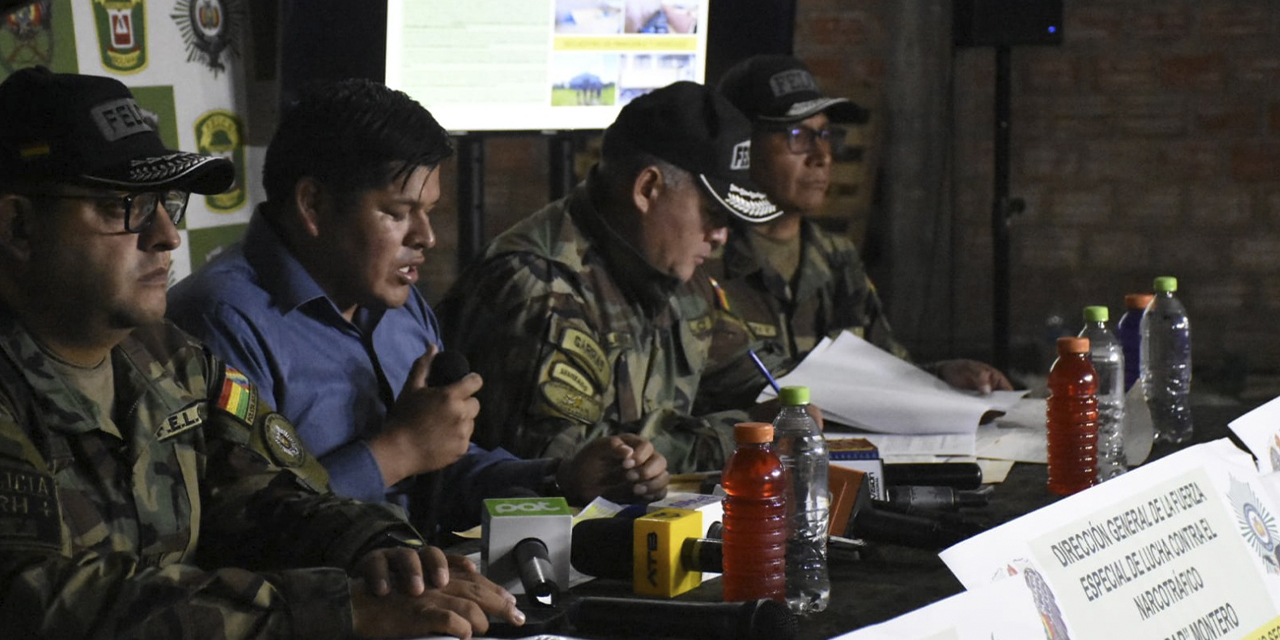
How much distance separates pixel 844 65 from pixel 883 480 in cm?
364

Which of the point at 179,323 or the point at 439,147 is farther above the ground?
the point at 439,147

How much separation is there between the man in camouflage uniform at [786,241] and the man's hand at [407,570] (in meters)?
1.66

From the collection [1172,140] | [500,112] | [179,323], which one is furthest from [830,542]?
[1172,140]

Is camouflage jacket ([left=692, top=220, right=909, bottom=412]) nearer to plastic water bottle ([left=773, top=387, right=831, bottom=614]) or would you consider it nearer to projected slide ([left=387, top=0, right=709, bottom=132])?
projected slide ([left=387, top=0, right=709, bottom=132])

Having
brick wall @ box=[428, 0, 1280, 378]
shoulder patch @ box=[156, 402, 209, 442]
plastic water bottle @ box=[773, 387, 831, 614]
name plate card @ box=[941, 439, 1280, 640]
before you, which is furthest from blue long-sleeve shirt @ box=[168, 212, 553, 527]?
brick wall @ box=[428, 0, 1280, 378]

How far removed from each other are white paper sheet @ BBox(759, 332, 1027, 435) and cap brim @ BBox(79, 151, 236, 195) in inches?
40.3

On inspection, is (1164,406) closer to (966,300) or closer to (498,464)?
(498,464)

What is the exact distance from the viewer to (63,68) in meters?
2.17

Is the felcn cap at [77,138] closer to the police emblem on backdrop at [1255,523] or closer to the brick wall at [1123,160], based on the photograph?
the police emblem on backdrop at [1255,523]

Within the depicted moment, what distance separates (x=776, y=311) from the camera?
313 centimetres

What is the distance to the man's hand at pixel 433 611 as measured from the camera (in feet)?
4.12

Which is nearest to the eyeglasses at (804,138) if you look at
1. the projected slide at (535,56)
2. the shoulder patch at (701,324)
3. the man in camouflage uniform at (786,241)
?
the man in camouflage uniform at (786,241)

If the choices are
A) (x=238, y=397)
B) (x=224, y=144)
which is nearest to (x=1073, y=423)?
(x=238, y=397)

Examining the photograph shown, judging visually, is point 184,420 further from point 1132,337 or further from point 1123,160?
point 1123,160
